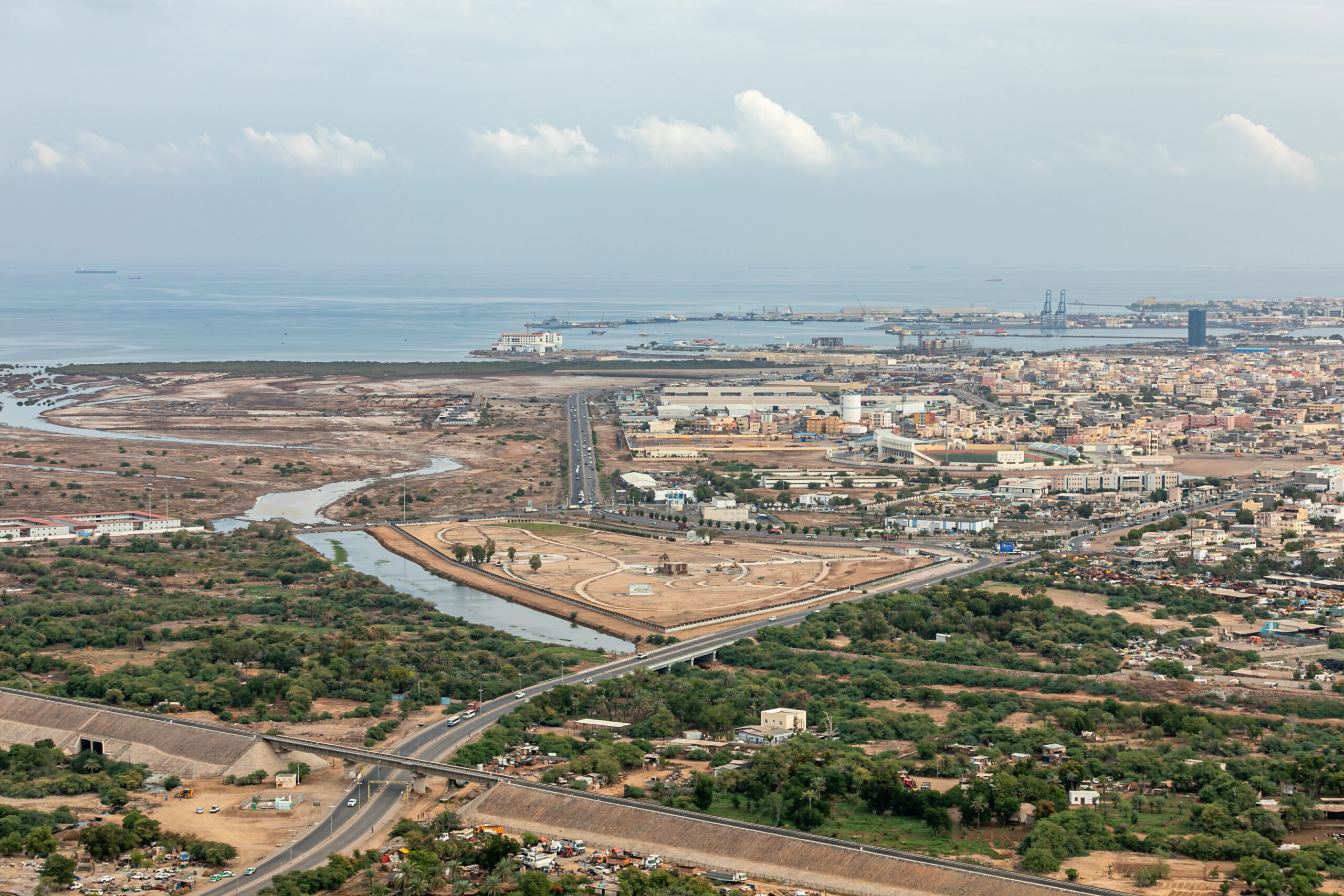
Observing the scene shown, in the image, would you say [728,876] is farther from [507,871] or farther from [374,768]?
[374,768]

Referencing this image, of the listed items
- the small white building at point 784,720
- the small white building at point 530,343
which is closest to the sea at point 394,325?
the small white building at point 530,343

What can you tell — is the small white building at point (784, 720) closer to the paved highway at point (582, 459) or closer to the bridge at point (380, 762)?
the bridge at point (380, 762)

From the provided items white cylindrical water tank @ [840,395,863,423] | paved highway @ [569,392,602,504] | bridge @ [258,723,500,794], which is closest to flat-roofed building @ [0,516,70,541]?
paved highway @ [569,392,602,504]

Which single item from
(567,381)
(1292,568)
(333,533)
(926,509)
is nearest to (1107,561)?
(1292,568)

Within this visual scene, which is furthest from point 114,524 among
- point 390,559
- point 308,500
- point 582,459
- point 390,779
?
point 390,779

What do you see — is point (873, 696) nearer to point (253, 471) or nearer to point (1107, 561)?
point (1107, 561)

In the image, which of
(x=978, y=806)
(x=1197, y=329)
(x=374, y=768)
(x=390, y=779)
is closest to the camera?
(x=978, y=806)
